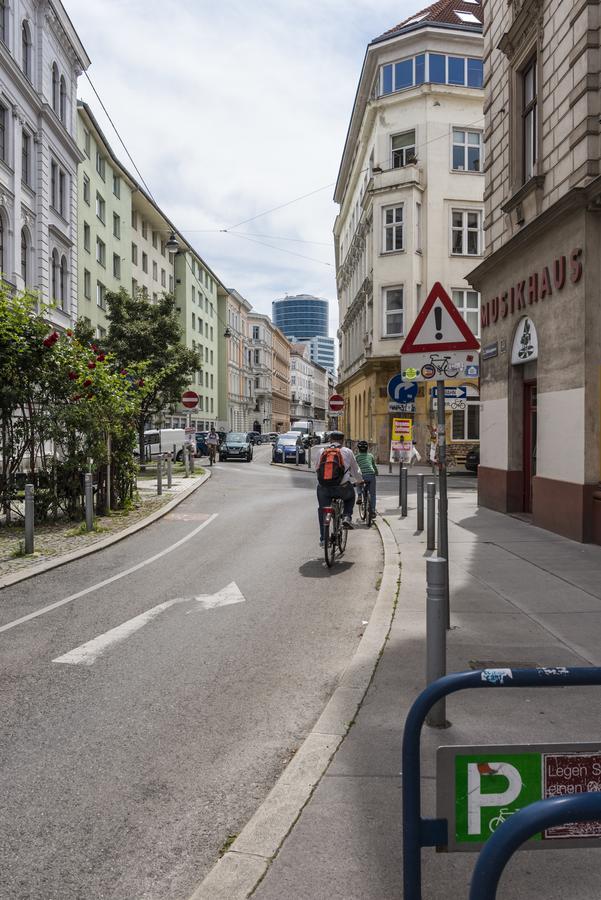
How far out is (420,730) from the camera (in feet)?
7.89

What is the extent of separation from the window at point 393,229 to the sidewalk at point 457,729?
89.1 ft

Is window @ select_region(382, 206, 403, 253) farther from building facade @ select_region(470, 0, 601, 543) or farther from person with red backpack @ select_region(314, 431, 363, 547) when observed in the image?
person with red backpack @ select_region(314, 431, 363, 547)

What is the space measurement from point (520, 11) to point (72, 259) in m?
26.3

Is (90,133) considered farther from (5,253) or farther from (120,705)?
(120,705)

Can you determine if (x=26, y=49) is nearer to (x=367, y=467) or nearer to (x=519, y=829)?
(x=367, y=467)

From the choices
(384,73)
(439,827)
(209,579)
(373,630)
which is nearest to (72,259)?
(384,73)

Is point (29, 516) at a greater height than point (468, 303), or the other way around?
point (468, 303)

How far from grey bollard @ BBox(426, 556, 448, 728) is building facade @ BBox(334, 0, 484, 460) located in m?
28.6

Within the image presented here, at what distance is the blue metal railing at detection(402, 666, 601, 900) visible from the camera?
2.30m

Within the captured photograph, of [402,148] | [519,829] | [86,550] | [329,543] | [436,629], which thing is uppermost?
[402,148]

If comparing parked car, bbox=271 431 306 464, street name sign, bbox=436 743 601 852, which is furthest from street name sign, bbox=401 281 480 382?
parked car, bbox=271 431 306 464

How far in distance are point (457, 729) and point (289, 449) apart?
115 feet

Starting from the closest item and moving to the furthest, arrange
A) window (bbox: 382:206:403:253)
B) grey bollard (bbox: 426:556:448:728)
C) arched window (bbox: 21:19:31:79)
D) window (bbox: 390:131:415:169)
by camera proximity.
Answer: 1. grey bollard (bbox: 426:556:448:728)
2. arched window (bbox: 21:19:31:79)
3. window (bbox: 382:206:403:253)
4. window (bbox: 390:131:415:169)

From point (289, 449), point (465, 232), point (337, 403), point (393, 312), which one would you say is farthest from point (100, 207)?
point (337, 403)
